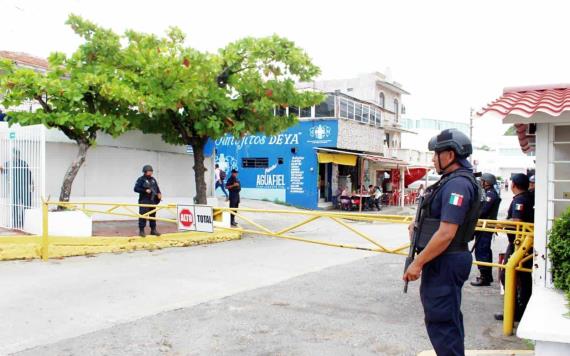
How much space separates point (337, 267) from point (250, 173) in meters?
16.7

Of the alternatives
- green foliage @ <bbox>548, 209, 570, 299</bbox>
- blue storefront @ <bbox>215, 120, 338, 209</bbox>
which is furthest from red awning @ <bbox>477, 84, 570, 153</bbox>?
blue storefront @ <bbox>215, 120, 338, 209</bbox>

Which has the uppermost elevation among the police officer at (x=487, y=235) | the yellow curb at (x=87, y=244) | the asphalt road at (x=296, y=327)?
the police officer at (x=487, y=235)

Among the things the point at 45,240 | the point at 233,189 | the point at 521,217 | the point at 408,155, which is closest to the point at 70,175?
the point at 45,240

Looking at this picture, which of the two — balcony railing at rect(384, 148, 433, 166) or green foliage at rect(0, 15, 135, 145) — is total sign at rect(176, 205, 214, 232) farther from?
balcony railing at rect(384, 148, 433, 166)

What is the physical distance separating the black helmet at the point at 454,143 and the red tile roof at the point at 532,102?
1255 mm

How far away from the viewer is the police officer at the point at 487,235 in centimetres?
702

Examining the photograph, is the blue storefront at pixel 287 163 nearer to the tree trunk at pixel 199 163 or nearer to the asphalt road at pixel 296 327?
the tree trunk at pixel 199 163

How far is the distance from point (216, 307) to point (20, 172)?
6.02 metres

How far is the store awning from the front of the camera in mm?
24156

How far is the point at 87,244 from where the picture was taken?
378 inches

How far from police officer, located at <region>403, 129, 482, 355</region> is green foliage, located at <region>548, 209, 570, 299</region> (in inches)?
57.4

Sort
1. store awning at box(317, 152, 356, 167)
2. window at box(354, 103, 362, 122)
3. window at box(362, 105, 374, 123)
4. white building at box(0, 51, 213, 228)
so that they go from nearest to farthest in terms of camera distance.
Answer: white building at box(0, 51, 213, 228) → store awning at box(317, 152, 356, 167) → window at box(354, 103, 362, 122) → window at box(362, 105, 374, 123)

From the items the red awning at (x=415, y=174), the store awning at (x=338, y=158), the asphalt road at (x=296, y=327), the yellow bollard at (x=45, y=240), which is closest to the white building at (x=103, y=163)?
the yellow bollard at (x=45, y=240)

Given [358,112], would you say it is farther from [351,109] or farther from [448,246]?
[448,246]
